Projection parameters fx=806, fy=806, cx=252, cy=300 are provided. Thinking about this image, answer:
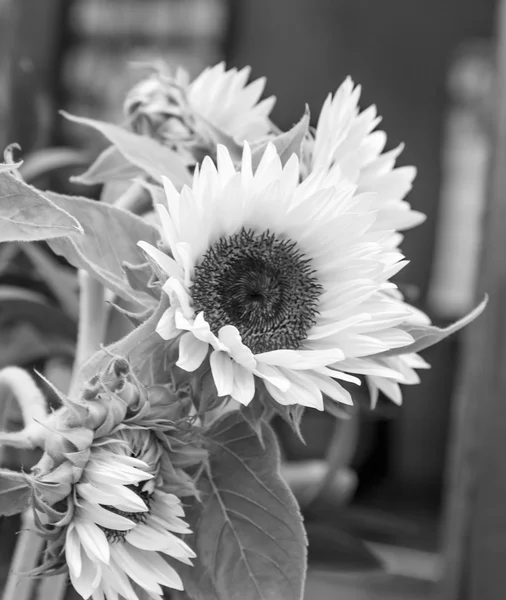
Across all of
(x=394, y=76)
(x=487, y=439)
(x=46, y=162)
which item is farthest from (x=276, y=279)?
(x=394, y=76)

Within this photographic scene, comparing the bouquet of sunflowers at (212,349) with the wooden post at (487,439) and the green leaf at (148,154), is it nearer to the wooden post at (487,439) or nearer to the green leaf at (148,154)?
the green leaf at (148,154)

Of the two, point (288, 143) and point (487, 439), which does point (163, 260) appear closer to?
point (288, 143)

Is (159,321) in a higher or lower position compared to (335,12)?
lower

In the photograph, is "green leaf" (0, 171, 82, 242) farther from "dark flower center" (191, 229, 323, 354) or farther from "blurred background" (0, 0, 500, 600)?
"blurred background" (0, 0, 500, 600)

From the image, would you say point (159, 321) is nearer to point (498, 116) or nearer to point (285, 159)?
point (285, 159)

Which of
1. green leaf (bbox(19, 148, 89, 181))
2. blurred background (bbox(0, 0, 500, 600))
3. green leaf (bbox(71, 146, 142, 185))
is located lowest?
green leaf (bbox(71, 146, 142, 185))

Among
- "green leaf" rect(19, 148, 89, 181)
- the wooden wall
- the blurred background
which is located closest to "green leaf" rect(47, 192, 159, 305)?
"green leaf" rect(19, 148, 89, 181)

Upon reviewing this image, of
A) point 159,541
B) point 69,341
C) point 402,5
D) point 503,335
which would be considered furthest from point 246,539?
point 402,5
